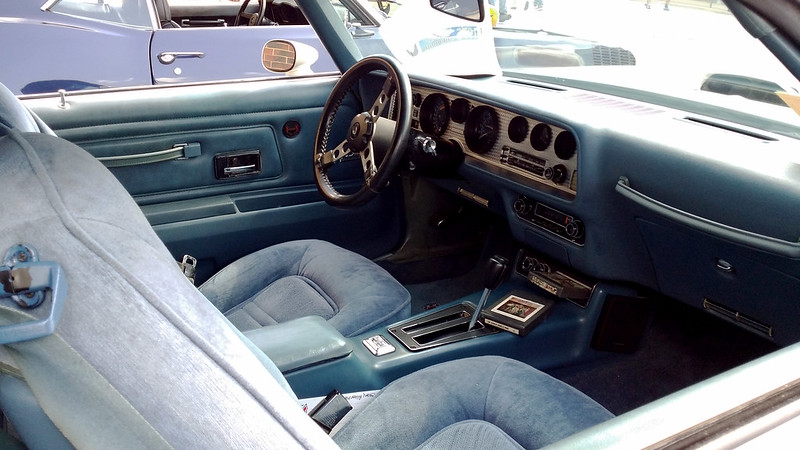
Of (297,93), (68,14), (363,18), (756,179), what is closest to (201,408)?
(756,179)

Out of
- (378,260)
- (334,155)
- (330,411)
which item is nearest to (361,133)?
(334,155)

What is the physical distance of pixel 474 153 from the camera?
219 cm

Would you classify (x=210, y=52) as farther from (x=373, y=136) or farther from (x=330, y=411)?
(x=330, y=411)

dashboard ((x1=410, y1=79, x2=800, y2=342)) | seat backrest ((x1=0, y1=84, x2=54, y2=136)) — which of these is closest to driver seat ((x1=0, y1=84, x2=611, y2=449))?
seat backrest ((x1=0, y1=84, x2=54, y2=136))

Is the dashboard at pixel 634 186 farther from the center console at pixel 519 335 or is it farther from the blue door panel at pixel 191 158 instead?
the blue door panel at pixel 191 158

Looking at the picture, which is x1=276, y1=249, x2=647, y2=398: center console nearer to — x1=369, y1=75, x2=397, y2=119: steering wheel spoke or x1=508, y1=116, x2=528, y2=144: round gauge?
x1=508, y1=116, x2=528, y2=144: round gauge

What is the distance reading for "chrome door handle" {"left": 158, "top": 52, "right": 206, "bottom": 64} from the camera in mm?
3164

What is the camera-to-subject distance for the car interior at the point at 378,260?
593 mm

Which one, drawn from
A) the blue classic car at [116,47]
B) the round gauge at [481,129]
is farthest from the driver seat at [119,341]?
the blue classic car at [116,47]

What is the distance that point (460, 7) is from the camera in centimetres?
234

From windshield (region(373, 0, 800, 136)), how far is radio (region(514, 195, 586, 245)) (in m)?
0.43

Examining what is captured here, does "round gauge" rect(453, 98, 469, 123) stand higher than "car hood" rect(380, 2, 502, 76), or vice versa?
"car hood" rect(380, 2, 502, 76)

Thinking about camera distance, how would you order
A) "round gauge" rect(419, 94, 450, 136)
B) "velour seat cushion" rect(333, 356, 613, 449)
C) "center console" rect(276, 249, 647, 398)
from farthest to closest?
"round gauge" rect(419, 94, 450, 136) < "center console" rect(276, 249, 647, 398) < "velour seat cushion" rect(333, 356, 613, 449)

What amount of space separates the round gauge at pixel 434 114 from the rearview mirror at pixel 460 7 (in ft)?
1.01
